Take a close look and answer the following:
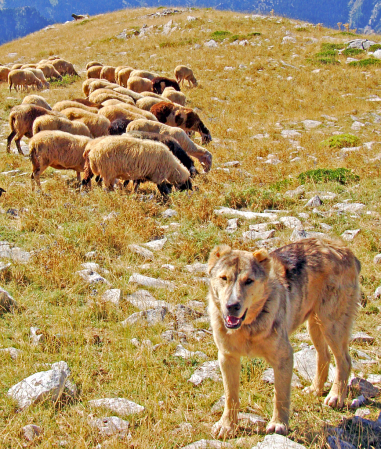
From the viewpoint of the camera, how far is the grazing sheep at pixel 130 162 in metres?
8.13

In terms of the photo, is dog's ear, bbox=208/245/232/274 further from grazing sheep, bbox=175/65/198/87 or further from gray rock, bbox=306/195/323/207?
grazing sheep, bbox=175/65/198/87

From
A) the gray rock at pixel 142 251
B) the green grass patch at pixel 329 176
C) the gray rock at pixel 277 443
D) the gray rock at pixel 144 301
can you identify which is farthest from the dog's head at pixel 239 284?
the green grass patch at pixel 329 176

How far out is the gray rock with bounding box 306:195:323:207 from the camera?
7499 mm

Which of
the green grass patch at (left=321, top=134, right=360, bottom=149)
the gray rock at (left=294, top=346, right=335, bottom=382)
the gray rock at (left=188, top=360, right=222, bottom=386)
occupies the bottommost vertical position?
the green grass patch at (left=321, top=134, right=360, bottom=149)

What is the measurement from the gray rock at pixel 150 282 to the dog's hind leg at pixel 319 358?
1896 mm

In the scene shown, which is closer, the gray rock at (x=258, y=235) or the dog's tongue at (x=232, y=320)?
the dog's tongue at (x=232, y=320)

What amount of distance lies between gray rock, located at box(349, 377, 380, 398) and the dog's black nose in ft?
5.29

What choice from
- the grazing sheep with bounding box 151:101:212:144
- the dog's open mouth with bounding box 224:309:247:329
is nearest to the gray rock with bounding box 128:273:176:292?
the dog's open mouth with bounding box 224:309:247:329

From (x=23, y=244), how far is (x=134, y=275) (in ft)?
6.14

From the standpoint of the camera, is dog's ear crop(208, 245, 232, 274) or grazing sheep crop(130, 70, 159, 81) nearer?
dog's ear crop(208, 245, 232, 274)

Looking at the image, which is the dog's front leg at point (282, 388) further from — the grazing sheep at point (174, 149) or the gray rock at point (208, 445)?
the grazing sheep at point (174, 149)

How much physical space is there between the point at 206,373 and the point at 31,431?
58.7 inches

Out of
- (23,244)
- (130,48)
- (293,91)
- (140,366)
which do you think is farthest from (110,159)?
(130,48)

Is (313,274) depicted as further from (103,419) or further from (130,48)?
(130,48)
